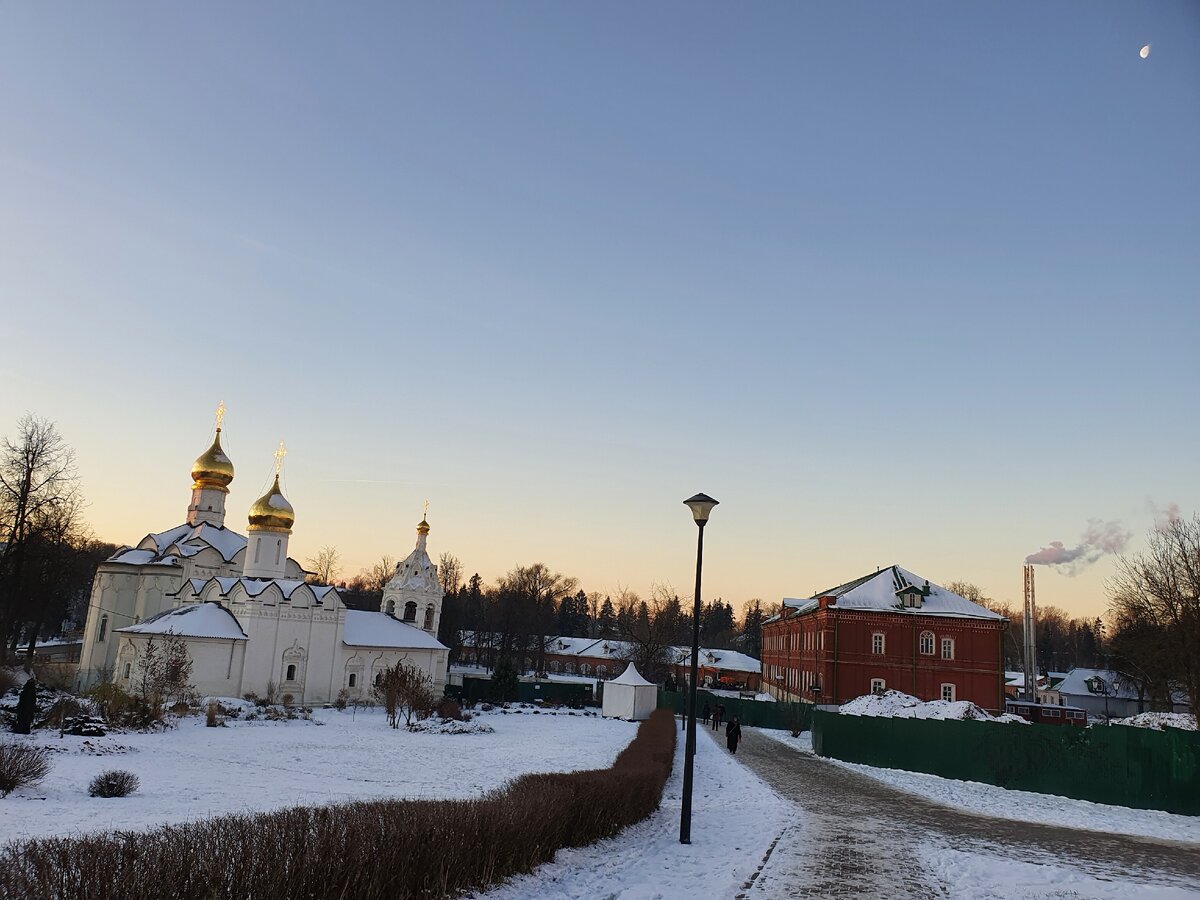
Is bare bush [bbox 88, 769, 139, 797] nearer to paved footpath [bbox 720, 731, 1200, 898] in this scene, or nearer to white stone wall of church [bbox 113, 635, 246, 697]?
paved footpath [bbox 720, 731, 1200, 898]

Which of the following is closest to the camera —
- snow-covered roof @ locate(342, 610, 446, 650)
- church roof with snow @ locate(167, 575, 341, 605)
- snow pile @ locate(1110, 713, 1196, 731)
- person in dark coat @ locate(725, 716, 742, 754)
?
person in dark coat @ locate(725, 716, 742, 754)

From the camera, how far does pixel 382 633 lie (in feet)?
157

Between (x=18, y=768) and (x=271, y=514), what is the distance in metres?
32.8

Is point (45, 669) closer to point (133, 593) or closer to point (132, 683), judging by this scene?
point (133, 593)

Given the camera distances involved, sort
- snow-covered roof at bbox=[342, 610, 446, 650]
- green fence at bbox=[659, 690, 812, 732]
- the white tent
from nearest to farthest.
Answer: green fence at bbox=[659, 690, 812, 732] → the white tent → snow-covered roof at bbox=[342, 610, 446, 650]

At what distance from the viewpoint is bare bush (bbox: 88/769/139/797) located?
15.1 meters

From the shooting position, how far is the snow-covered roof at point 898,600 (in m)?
45.2

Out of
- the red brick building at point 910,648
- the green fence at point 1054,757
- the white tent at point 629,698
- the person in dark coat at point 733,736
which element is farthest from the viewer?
the white tent at point 629,698

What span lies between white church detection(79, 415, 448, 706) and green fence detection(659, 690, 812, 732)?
619 inches

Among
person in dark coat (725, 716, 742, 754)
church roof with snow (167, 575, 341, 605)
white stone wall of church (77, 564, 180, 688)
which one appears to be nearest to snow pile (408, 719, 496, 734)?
person in dark coat (725, 716, 742, 754)

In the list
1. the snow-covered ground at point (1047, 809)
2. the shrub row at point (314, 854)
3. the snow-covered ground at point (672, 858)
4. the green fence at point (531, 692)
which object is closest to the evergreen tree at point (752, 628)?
the green fence at point (531, 692)

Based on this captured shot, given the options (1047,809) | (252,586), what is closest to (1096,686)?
(1047,809)

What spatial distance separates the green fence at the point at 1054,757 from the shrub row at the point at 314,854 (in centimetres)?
1498

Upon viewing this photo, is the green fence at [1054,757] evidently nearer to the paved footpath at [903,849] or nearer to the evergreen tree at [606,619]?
the paved footpath at [903,849]
